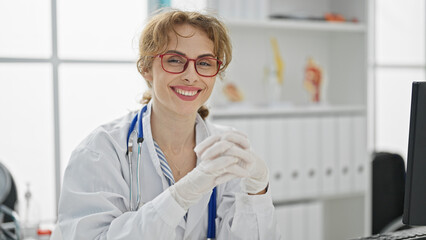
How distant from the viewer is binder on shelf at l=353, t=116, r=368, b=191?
312 cm

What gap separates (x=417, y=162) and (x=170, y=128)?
776mm

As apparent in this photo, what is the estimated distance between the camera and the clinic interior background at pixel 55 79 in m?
2.66

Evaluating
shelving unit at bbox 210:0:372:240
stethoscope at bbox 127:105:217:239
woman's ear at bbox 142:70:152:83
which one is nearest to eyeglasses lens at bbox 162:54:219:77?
woman's ear at bbox 142:70:152:83

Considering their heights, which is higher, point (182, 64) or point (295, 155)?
point (182, 64)

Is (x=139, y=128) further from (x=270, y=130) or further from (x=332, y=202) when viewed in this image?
(x=332, y=202)

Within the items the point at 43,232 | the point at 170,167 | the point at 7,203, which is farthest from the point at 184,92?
the point at 7,203

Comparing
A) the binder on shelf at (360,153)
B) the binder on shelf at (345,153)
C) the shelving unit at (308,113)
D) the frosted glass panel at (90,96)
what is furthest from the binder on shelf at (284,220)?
the frosted glass panel at (90,96)

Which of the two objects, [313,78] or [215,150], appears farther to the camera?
[313,78]

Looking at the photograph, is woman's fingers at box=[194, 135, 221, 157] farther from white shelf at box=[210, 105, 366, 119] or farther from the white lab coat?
white shelf at box=[210, 105, 366, 119]

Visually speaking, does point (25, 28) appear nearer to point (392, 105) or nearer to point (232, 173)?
point (232, 173)

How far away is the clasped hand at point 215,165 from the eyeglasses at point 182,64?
28 centimetres

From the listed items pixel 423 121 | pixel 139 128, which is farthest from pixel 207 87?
pixel 423 121

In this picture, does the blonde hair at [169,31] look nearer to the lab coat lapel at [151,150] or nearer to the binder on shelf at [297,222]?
the lab coat lapel at [151,150]

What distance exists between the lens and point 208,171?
4.54 feet
